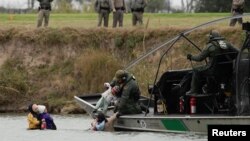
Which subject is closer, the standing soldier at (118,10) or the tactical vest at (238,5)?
the tactical vest at (238,5)

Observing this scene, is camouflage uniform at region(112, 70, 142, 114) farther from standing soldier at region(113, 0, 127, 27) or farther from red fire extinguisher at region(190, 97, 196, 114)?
standing soldier at region(113, 0, 127, 27)

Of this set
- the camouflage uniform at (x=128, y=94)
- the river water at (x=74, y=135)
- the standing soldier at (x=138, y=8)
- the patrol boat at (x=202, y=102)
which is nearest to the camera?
the patrol boat at (x=202, y=102)

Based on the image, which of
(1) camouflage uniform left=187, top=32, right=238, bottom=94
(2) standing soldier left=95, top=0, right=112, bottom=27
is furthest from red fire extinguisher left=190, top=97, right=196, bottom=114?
(2) standing soldier left=95, top=0, right=112, bottom=27

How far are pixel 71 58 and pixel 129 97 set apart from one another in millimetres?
13725

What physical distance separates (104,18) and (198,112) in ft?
53.6

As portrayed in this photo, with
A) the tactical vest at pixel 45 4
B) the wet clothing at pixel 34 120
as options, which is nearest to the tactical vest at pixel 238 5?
the tactical vest at pixel 45 4

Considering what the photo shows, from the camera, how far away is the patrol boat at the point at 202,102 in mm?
23406

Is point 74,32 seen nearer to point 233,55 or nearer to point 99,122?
point 99,122

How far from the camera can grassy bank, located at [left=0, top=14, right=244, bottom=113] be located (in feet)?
121

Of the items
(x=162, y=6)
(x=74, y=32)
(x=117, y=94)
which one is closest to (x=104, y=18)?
(x=74, y=32)

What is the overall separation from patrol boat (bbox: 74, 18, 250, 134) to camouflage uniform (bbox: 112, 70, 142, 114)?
28 centimetres

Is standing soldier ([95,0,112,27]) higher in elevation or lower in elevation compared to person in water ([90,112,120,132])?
higher

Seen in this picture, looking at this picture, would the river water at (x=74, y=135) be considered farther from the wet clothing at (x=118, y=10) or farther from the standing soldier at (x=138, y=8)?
the wet clothing at (x=118, y=10)

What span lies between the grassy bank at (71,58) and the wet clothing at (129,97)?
9.29 m
